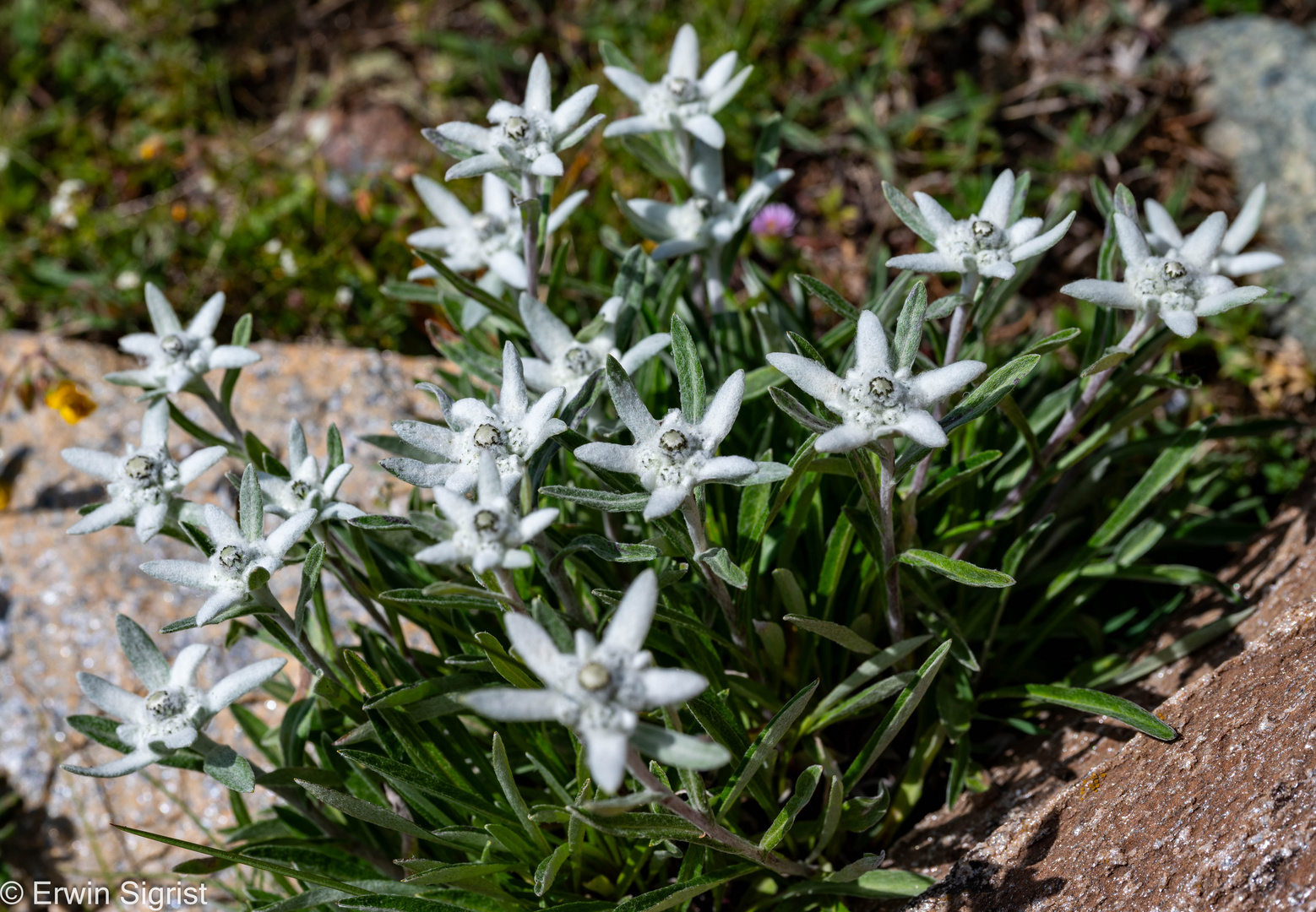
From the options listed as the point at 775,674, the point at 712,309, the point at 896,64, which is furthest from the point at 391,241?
the point at 775,674

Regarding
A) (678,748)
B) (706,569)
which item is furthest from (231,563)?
(678,748)

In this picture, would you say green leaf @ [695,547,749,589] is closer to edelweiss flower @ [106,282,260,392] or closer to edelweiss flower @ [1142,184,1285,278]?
edelweiss flower @ [106,282,260,392]

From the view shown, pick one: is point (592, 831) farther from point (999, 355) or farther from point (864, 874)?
point (999, 355)

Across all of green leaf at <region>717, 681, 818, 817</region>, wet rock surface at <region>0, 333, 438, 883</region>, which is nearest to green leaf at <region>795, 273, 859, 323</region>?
green leaf at <region>717, 681, 818, 817</region>

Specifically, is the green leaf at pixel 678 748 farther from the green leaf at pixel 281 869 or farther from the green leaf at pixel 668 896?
the green leaf at pixel 281 869

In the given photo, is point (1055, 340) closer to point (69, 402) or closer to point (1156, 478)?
point (1156, 478)
